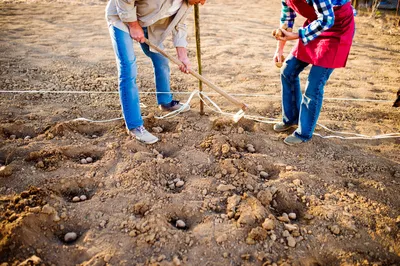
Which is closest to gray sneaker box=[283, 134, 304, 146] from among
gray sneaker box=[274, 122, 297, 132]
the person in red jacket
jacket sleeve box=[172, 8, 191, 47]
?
the person in red jacket

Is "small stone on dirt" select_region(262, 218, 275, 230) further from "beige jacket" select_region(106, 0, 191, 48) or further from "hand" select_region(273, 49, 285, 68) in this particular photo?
"beige jacket" select_region(106, 0, 191, 48)

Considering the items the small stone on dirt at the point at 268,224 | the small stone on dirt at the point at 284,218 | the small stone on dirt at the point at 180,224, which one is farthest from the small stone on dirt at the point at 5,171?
the small stone on dirt at the point at 284,218

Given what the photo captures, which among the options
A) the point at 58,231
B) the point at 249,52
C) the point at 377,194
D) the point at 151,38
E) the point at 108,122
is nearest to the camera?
the point at 58,231

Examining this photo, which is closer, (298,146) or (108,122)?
(298,146)

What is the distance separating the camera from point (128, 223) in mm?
2066

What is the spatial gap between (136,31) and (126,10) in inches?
7.7

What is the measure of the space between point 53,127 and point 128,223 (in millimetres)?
1460

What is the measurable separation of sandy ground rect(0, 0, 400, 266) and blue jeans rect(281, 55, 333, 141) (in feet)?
0.60

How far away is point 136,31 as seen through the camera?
8.68 feet

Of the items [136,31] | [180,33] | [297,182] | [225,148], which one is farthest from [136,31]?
[297,182]

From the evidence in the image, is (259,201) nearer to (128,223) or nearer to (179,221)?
(179,221)

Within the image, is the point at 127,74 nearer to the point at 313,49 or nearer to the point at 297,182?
the point at 313,49

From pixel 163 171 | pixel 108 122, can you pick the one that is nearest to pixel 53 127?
pixel 108 122

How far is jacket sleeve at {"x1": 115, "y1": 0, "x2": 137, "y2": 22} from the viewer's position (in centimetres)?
247
